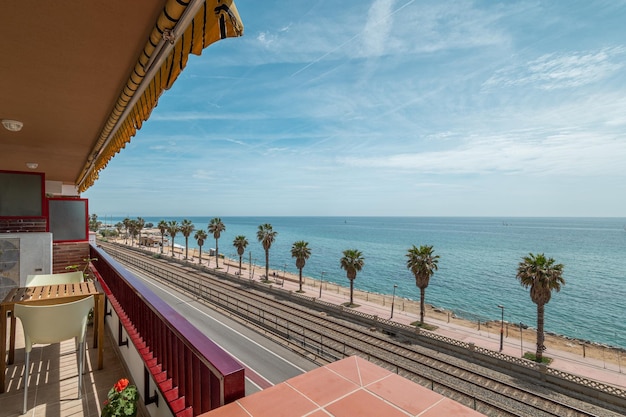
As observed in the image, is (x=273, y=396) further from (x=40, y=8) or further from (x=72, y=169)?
(x=72, y=169)

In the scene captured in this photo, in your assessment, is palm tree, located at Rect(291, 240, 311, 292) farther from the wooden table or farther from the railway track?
the wooden table

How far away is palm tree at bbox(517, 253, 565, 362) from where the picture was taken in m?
19.3

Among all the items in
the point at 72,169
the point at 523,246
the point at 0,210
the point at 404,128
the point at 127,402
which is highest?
the point at 404,128

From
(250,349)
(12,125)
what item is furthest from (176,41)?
(250,349)

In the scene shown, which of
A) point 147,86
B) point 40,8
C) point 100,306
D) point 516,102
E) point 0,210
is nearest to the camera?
point 40,8

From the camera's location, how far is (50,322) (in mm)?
2766

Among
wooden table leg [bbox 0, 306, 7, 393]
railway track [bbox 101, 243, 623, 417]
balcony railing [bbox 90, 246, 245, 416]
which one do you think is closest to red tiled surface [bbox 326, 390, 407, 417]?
balcony railing [bbox 90, 246, 245, 416]

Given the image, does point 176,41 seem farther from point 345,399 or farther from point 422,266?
point 422,266

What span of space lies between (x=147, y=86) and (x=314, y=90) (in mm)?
Result: 24662

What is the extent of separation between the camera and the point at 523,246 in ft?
322

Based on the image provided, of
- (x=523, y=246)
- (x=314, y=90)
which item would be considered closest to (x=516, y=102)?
(x=314, y=90)

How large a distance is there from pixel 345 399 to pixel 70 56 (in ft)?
9.62

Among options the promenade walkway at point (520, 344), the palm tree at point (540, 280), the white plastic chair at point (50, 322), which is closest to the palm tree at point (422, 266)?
the promenade walkway at point (520, 344)

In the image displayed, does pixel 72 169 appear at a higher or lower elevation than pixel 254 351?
higher
